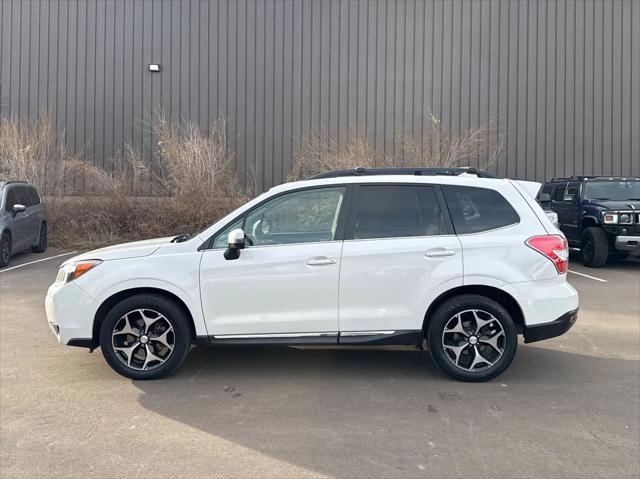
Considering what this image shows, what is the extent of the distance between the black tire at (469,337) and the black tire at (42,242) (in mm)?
12391

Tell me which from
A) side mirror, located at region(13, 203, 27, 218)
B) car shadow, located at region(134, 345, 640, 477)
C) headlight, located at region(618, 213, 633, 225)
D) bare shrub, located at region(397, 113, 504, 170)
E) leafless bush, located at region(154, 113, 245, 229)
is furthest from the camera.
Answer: bare shrub, located at region(397, 113, 504, 170)

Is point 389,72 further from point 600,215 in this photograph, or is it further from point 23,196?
point 23,196

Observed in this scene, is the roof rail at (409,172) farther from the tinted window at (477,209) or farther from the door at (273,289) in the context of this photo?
the door at (273,289)

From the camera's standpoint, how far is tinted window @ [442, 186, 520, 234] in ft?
16.9

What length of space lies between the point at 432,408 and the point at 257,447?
4.78 ft

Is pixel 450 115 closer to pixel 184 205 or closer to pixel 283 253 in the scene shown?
pixel 184 205

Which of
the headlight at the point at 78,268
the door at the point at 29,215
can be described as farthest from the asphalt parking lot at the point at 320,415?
the door at the point at 29,215

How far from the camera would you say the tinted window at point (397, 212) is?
512 centimetres

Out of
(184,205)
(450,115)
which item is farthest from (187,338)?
(450,115)

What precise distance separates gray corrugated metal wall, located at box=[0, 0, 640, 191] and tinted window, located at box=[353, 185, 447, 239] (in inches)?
587

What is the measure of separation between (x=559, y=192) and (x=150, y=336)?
11.9 m

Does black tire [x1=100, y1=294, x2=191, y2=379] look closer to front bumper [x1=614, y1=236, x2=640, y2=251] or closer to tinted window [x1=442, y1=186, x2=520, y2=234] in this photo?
tinted window [x1=442, y1=186, x2=520, y2=234]

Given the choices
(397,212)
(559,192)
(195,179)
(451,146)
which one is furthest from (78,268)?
(451,146)

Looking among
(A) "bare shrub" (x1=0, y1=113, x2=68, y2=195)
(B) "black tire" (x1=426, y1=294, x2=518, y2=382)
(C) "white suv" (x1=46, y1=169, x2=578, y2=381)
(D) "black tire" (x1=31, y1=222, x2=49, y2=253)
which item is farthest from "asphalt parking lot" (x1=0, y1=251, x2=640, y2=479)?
(A) "bare shrub" (x1=0, y1=113, x2=68, y2=195)
